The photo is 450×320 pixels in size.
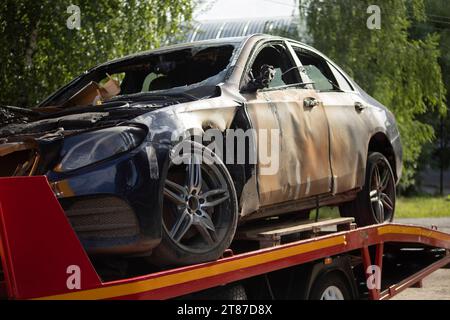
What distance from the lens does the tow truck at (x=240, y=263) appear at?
3.23m

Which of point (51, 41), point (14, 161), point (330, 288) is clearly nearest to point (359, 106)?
point (330, 288)

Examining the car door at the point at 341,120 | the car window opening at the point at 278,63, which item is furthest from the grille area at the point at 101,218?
the car door at the point at 341,120

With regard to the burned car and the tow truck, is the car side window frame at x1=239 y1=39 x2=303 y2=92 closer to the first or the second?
the burned car

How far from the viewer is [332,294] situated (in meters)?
5.52

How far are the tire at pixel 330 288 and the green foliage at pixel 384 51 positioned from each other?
17830mm

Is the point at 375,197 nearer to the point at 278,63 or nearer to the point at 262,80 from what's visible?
the point at 278,63

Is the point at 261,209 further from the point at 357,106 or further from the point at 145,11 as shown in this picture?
the point at 145,11

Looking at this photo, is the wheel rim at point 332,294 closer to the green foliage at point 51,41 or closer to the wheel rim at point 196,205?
the wheel rim at point 196,205

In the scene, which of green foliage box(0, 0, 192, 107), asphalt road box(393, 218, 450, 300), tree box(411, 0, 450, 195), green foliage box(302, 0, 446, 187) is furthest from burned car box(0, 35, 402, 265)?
tree box(411, 0, 450, 195)

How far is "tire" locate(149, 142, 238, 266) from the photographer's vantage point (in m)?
4.22

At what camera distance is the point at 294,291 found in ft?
16.9

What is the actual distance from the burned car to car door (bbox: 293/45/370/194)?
0.05 ft
